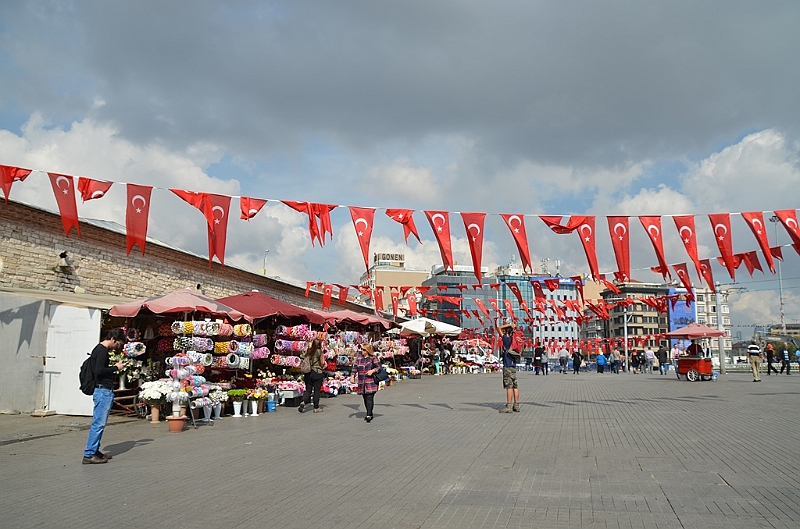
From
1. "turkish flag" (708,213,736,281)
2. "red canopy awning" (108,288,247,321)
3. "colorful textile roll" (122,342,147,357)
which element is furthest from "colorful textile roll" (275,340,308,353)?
"turkish flag" (708,213,736,281)

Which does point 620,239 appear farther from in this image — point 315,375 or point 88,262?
point 88,262

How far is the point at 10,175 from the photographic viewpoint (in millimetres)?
12180

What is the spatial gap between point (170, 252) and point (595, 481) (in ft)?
58.7

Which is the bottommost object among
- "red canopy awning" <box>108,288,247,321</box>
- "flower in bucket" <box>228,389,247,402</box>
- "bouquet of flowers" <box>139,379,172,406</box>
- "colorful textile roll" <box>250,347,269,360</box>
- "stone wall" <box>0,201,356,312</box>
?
"flower in bucket" <box>228,389,247,402</box>

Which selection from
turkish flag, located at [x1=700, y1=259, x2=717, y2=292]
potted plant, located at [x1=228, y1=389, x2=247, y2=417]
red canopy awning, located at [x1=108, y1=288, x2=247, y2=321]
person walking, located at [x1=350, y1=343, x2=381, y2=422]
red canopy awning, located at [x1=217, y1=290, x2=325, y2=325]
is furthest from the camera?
turkish flag, located at [x1=700, y1=259, x2=717, y2=292]

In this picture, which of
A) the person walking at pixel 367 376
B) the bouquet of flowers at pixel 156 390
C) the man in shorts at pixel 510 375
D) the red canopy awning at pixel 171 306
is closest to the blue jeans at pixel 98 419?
the bouquet of flowers at pixel 156 390

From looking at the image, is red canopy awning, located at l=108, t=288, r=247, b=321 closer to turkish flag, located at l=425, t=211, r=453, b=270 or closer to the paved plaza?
the paved plaza

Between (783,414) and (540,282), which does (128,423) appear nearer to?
(783,414)

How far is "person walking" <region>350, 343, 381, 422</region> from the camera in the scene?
1329 cm

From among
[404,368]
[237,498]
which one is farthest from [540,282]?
[237,498]

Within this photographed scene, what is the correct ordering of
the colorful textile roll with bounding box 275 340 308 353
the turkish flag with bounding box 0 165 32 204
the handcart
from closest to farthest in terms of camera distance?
the turkish flag with bounding box 0 165 32 204 < the colorful textile roll with bounding box 275 340 308 353 < the handcart

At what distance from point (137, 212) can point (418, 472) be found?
897cm

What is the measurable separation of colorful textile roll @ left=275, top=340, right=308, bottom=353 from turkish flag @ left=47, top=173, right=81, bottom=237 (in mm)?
6132

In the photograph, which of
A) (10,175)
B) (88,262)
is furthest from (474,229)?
(88,262)
